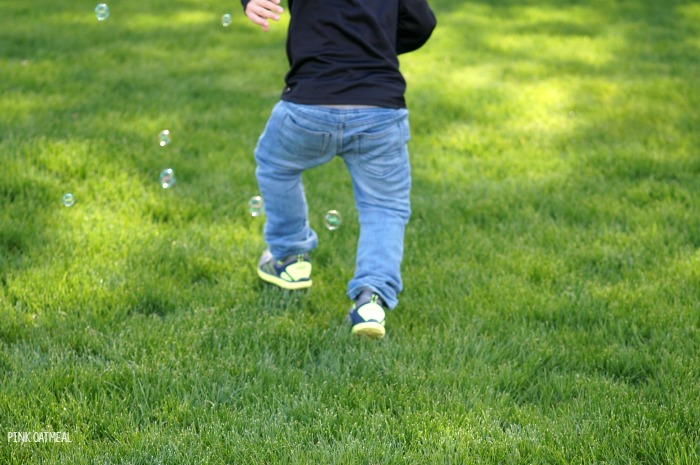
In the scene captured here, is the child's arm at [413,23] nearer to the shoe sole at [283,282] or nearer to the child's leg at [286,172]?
the child's leg at [286,172]

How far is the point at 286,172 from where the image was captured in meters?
3.57

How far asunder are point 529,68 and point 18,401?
20.2ft

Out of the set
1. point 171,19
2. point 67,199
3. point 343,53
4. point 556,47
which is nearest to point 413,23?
point 343,53

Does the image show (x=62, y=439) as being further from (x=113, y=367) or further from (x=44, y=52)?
(x=44, y=52)

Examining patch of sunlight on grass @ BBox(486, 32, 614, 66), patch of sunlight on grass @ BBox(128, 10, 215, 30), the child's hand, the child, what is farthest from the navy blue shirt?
patch of sunlight on grass @ BBox(128, 10, 215, 30)

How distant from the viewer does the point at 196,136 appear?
585 cm

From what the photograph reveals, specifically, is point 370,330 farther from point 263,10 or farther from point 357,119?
point 263,10

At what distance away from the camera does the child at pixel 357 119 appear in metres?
3.32

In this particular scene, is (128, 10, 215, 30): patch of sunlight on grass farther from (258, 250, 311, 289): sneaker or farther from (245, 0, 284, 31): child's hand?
(245, 0, 284, 31): child's hand

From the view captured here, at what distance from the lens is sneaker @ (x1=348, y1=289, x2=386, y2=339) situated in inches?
133

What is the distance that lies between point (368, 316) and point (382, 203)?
484 mm

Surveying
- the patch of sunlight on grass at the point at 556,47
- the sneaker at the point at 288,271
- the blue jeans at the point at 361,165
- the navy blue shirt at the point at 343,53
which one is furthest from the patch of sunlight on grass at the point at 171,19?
the navy blue shirt at the point at 343,53

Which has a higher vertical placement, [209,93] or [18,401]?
[18,401]

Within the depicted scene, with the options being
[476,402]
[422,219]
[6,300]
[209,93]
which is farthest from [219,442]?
[209,93]
